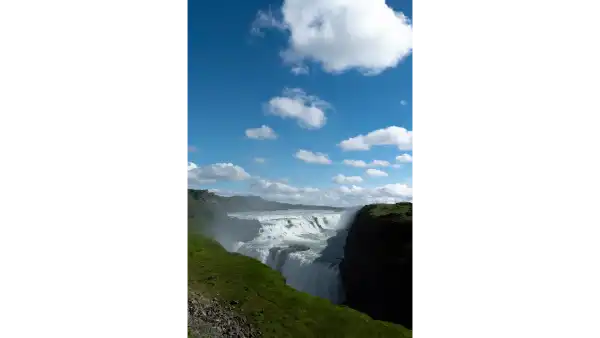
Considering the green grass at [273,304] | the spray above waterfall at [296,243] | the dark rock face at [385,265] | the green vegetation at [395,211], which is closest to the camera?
the green grass at [273,304]

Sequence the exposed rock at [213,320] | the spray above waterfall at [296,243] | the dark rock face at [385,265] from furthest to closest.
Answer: the spray above waterfall at [296,243], the dark rock face at [385,265], the exposed rock at [213,320]

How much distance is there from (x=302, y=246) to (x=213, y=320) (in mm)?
8371

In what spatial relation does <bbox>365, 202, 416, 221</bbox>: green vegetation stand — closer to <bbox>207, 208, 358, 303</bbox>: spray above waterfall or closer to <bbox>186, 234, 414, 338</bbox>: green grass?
<bbox>207, 208, 358, 303</bbox>: spray above waterfall

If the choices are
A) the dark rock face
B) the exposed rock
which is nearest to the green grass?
the exposed rock

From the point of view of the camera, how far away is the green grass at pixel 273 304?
17.0 ft

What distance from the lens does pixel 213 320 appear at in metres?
4.65

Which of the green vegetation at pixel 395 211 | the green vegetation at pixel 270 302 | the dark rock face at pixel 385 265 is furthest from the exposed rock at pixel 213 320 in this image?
the green vegetation at pixel 395 211

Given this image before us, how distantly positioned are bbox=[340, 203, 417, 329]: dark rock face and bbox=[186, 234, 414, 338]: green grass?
173 cm

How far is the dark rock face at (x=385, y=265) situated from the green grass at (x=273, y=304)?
5.69 ft

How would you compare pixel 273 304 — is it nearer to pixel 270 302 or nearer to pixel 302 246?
pixel 270 302

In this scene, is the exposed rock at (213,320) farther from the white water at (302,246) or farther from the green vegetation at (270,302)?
the white water at (302,246)

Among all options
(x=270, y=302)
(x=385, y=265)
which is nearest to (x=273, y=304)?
(x=270, y=302)
